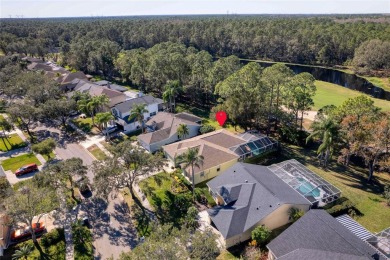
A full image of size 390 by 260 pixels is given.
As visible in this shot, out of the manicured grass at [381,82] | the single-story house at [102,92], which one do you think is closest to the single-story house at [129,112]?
the single-story house at [102,92]

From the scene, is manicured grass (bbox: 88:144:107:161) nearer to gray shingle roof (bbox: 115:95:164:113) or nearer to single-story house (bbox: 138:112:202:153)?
single-story house (bbox: 138:112:202:153)

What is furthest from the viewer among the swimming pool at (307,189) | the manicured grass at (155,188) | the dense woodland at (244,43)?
the dense woodland at (244,43)

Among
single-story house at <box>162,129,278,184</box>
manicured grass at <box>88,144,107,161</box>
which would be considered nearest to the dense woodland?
manicured grass at <box>88,144,107,161</box>

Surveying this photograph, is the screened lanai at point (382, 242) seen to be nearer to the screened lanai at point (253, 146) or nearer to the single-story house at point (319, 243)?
the single-story house at point (319, 243)

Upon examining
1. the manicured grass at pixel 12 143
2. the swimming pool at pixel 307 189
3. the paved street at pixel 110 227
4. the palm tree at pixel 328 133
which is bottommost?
the paved street at pixel 110 227

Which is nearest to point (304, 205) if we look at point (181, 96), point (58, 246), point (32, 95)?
point (58, 246)

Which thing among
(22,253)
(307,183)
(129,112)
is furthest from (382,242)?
(129,112)
